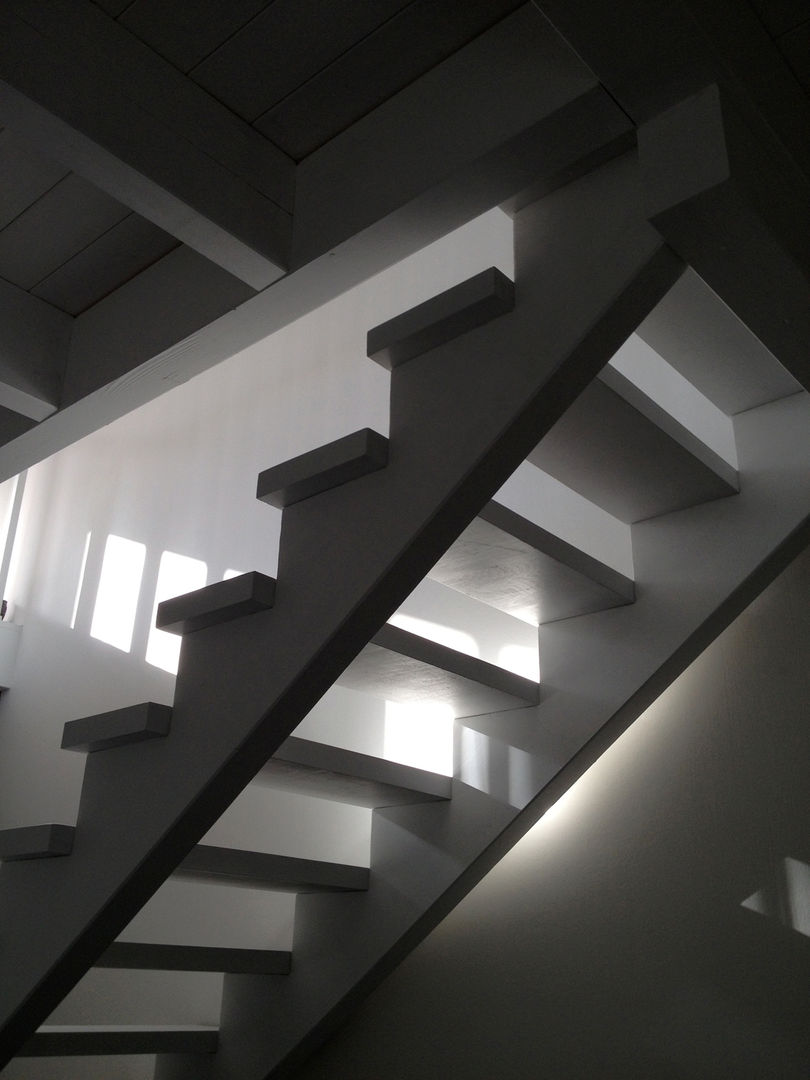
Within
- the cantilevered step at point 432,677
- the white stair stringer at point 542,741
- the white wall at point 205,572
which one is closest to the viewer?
the cantilevered step at point 432,677

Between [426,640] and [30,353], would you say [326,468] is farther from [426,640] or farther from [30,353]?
[30,353]

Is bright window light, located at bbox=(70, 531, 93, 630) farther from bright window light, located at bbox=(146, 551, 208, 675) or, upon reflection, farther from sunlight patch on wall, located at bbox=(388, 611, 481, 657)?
sunlight patch on wall, located at bbox=(388, 611, 481, 657)

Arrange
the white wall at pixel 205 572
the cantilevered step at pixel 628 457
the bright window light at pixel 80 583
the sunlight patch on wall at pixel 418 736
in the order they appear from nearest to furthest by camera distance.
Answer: the cantilevered step at pixel 628 457
the sunlight patch on wall at pixel 418 736
the white wall at pixel 205 572
the bright window light at pixel 80 583

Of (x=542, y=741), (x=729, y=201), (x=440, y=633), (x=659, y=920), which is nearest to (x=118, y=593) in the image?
(x=440, y=633)

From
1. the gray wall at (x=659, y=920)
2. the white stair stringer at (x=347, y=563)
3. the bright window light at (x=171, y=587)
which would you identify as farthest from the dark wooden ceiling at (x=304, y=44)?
the bright window light at (x=171, y=587)

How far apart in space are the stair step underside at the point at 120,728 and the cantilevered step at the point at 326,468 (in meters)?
0.38

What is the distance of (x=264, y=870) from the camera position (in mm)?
1926

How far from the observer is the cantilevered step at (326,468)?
4.70ft

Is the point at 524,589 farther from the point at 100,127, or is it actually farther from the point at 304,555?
the point at 100,127

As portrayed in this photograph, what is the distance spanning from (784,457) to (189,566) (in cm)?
198

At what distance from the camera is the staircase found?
1377 mm

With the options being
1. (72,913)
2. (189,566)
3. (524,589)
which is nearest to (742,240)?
(524,589)

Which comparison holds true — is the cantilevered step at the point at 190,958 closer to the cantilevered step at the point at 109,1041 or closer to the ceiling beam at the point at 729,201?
the cantilevered step at the point at 109,1041

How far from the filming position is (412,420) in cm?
144
